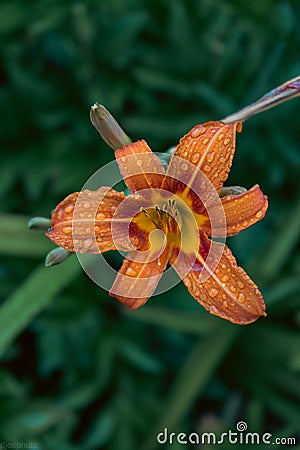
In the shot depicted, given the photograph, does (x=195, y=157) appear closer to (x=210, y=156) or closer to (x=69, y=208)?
(x=210, y=156)

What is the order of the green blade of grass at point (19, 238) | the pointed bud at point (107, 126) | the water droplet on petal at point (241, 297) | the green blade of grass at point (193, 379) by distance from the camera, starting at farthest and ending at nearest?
the green blade of grass at point (193, 379) → the green blade of grass at point (19, 238) → the pointed bud at point (107, 126) → the water droplet on petal at point (241, 297)

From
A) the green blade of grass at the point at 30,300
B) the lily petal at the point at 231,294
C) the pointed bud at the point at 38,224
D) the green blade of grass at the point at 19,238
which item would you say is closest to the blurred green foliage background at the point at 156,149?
the green blade of grass at the point at 19,238

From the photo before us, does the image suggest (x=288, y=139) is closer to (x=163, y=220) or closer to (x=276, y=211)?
(x=276, y=211)

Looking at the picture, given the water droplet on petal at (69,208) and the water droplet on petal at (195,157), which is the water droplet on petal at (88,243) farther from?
the water droplet on petal at (195,157)

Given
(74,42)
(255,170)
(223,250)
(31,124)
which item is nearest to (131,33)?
(74,42)

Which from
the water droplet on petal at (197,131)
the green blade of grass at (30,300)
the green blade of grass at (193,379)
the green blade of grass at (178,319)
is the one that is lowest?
the green blade of grass at (193,379)

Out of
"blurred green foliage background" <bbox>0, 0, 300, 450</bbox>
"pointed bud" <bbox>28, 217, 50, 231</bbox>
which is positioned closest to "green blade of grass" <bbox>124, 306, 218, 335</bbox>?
"blurred green foliage background" <bbox>0, 0, 300, 450</bbox>

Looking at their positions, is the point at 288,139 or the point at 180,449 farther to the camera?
the point at 288,139
